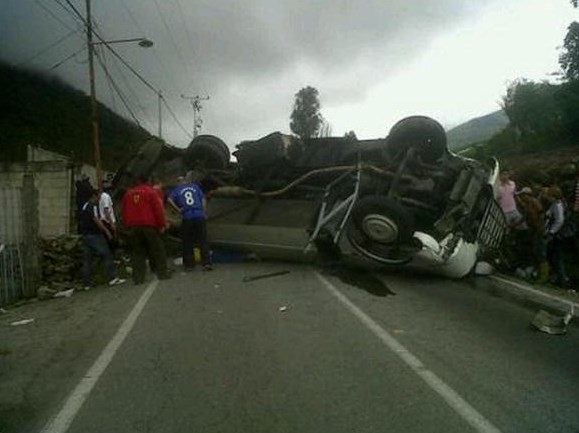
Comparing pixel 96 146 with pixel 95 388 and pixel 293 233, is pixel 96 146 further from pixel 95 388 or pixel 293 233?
pixel 95 388

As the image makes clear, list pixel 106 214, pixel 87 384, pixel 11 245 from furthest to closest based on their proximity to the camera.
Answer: pixel 106 214
pixel 11 245
pixel 87 384

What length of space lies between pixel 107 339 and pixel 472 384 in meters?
3.66

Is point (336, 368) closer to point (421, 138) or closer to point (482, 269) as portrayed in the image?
point (482, 269)

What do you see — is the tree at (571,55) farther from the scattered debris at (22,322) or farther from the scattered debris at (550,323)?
the scattered debris at (22,322)

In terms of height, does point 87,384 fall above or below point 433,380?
below

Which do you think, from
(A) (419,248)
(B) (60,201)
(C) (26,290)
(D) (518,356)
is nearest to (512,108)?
(B) (60,201)

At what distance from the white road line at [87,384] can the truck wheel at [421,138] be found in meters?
5.02

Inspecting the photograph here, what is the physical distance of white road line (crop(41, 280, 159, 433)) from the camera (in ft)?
15.2

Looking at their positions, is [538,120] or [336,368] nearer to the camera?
[336,368]

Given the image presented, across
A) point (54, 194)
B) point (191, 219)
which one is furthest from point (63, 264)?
point (54, 194)

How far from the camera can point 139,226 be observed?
1100cm

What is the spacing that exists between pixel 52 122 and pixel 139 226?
45.8 m

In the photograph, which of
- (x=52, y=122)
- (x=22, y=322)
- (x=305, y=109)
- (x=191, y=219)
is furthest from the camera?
(x=305, y=109)

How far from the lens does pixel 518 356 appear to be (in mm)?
6125
